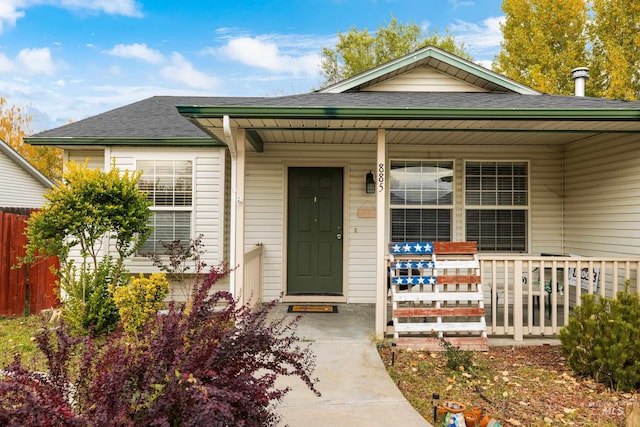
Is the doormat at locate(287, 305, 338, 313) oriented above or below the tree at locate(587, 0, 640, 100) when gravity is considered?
below

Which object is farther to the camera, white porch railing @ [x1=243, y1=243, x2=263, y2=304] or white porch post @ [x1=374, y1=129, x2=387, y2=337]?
white porch railing @ [x1=243, y1=243, x2=263, y2=304]

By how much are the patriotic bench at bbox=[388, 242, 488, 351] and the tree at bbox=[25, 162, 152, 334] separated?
130 inches

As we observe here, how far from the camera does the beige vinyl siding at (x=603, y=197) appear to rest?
506 centimetres

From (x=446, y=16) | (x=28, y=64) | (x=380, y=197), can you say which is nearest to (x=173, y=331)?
(x=380, y=197)

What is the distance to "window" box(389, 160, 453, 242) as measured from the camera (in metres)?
6.39

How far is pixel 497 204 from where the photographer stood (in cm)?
642

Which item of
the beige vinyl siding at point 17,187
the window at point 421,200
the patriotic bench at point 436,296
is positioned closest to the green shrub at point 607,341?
the patriotic bench at point 436,296

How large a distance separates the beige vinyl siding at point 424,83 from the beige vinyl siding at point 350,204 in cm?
95

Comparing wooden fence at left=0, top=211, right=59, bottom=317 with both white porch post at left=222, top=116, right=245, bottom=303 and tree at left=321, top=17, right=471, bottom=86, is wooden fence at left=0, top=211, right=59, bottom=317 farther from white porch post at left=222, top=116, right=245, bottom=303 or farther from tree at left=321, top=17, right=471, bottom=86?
tree at left=321, top=17, right=471, bottom=86

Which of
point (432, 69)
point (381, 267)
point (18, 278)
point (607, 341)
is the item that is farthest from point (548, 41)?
point (18, 278)

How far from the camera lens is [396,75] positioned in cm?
625

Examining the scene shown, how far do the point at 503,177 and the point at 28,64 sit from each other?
3101 cm

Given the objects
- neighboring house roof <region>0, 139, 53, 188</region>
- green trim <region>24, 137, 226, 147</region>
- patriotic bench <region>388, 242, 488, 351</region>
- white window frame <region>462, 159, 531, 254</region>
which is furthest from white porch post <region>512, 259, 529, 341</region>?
neighboring house roof <region>0, 139, 53, 188</region>

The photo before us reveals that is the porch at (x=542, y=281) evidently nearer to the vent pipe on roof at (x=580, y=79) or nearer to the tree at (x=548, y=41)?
the vent pipe on roof at (x=580, y=79)
